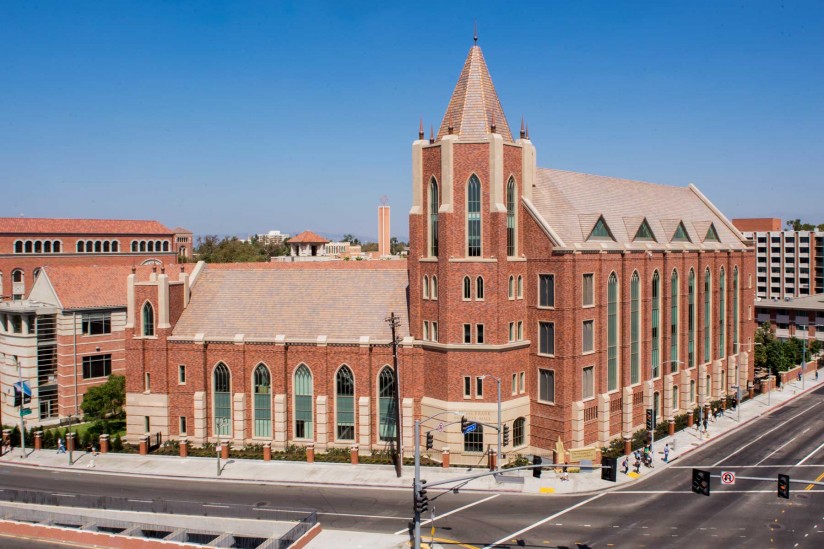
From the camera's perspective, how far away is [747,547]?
32.8 meters

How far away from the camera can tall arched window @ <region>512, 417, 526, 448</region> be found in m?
48.1

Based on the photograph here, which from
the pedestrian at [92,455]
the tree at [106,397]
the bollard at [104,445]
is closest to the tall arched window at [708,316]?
the bollard at [104,445]

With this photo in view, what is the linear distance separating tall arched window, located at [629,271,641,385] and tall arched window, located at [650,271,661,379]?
2.74m

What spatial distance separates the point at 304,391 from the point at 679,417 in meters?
31.5

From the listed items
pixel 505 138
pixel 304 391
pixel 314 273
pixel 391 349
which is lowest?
pixel 304 391

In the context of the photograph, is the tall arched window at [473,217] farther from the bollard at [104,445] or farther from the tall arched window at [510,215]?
the bollard at [104,445]

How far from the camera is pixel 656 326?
57469 millimetres

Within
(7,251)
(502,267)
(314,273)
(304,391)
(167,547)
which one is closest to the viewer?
(167,547)

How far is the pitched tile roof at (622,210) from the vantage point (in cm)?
5086

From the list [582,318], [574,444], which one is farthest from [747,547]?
[582,318]

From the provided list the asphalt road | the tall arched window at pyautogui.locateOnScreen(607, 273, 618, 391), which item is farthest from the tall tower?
the asphalt road

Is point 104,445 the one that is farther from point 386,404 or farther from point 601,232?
point 601,232

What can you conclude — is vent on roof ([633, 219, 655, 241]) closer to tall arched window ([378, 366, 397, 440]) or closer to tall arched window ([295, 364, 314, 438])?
tall arched window ([378, 366, 397, 440])

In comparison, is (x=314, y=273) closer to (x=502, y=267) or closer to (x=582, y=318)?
(x=502, y=267)
